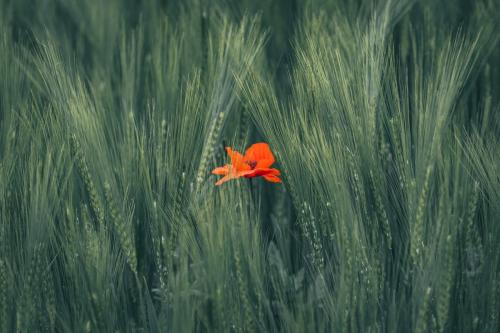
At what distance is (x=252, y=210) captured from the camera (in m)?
1.06

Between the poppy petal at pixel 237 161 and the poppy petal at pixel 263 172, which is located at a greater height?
the poppy petal at pixel 237 161

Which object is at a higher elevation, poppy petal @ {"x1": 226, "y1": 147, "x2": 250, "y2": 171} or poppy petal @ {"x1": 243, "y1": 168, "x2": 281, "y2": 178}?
poppy petal @ {"x1": 226, "y1": 147, "x2": 250, "y2": 171}

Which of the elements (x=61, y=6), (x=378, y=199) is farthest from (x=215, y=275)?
(x=61, y=6)

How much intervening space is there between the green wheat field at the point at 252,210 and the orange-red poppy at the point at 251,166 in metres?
0.02

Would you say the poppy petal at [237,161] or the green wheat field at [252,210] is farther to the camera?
the poppy petal at [237,161]

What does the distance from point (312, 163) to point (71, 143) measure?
0.34 meters

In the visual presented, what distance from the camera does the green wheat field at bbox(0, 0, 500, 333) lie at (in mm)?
986

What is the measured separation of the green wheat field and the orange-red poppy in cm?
2

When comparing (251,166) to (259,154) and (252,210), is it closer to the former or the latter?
(259,154)

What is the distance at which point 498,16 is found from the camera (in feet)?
4.86

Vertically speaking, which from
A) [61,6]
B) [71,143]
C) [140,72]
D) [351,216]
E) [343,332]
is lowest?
[343,332]

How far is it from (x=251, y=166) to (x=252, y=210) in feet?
0.41

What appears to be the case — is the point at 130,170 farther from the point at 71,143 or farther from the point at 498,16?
the point at 498,16

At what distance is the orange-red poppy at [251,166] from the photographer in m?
1.08
